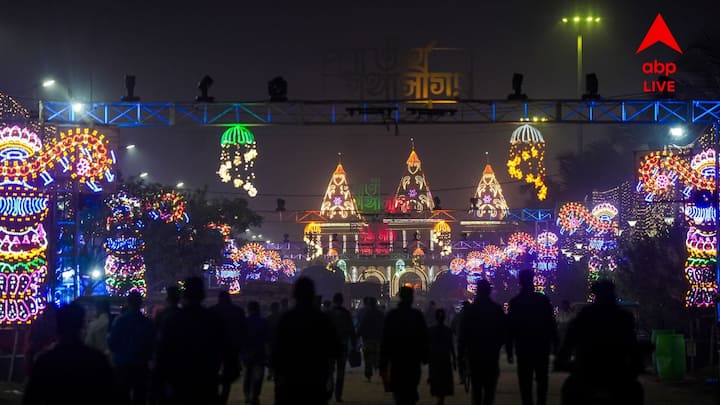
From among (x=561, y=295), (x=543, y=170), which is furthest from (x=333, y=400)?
(x=561, y=295)

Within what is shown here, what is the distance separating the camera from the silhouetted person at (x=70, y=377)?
7156mm

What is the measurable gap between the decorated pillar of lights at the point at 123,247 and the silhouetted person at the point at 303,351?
35090mm

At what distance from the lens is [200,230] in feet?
175

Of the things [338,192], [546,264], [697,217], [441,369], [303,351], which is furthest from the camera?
[338,192]

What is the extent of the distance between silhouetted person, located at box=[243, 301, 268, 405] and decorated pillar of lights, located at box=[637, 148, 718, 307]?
15.9 m

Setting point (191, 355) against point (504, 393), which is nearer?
point (191, 355)

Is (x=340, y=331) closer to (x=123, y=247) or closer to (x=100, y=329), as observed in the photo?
(x=100, y=329)

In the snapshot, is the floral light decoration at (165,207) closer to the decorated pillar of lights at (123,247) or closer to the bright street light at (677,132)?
the decorated pillar of lights at (123,247)

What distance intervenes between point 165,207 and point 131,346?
34.4 m

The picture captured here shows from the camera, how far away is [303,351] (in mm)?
9195

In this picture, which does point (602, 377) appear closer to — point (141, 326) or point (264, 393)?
point (141, 326)

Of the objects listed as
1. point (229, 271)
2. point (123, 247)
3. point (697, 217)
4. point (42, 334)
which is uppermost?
point (697, 217)

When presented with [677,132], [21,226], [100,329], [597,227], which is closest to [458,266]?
[677,132]

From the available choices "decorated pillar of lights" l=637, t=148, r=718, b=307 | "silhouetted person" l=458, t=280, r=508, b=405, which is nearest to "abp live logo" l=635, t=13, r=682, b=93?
"decorated pillar of lights" l=637, t=148, r=718, b=307
